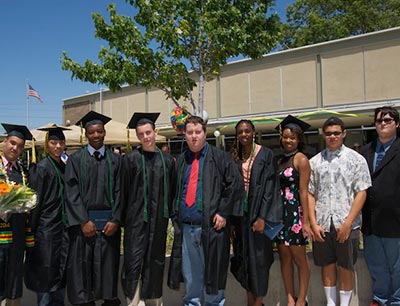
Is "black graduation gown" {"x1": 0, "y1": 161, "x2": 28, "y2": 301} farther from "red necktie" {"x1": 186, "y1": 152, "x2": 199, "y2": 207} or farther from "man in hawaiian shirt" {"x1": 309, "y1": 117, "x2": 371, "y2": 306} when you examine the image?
"man in hawaiian shirt" {"x1": 309, "y1": 117, "x2": 371, "y2": 306}

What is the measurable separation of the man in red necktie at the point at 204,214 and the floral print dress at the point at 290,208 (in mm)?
456

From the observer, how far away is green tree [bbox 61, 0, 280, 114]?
8633 millimetres

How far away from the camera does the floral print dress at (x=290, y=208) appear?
3818 millimetres

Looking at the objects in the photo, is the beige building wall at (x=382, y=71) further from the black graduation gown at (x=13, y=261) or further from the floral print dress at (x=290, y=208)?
the black graduation gown at (x=13, y=261)

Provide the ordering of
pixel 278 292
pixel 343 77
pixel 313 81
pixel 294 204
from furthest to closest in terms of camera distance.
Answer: pixel 313 81
pixel 343 77
pixel 278 292
pixel 294 204

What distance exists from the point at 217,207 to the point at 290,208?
680 mm

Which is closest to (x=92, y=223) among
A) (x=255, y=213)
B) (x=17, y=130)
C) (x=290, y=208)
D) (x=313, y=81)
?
(x=17, y=130)

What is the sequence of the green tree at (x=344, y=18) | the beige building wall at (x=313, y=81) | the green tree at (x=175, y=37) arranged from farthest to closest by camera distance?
the green tree at (x=344, y=18) → the beige building wall at (x=313, y=81) → the green tree at (x=175, y=37)

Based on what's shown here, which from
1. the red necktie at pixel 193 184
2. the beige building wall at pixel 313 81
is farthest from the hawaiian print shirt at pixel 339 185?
the beige building wall at pixel 313 81

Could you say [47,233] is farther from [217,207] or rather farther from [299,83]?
[299,83]

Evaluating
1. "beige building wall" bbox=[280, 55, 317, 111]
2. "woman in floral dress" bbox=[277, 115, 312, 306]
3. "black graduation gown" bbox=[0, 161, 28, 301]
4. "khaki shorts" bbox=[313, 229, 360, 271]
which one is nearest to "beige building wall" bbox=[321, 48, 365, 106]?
"beige building wall" bbox=[280, 55, 317, 111]

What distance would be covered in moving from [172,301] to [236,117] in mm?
16713

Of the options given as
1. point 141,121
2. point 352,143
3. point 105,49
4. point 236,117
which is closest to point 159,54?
point 105,49

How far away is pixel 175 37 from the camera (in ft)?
28.3
